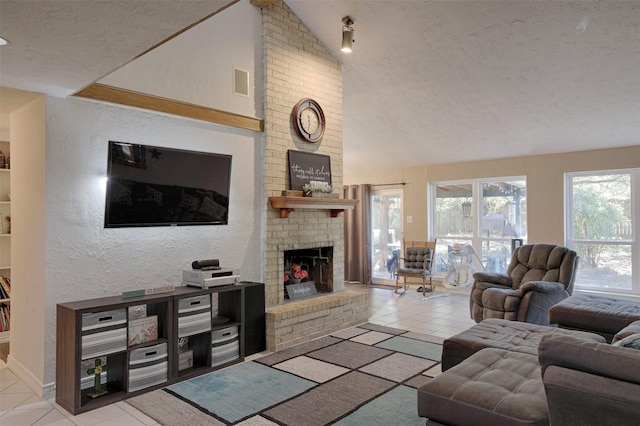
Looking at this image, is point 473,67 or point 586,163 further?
point 586,163

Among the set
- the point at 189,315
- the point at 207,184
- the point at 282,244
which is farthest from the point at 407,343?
the point at 207,184

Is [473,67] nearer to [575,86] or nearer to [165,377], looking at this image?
[575,86]

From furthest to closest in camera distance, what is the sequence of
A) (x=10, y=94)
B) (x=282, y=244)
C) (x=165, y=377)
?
(x=282, y=244) → (x=165, y=377) → (x=10, y=94)

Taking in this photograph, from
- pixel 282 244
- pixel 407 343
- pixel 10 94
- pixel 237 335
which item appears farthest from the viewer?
pixel 282 244

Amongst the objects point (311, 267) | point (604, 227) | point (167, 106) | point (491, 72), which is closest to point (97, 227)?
point (167, 106)

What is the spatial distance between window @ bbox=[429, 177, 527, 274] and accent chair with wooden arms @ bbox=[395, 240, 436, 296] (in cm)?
39

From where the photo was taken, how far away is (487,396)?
6.92 feet

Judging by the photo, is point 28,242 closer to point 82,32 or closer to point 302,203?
point 82,32

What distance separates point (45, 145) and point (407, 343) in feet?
12.0

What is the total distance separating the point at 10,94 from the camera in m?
3.21

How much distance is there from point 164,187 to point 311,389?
206cm

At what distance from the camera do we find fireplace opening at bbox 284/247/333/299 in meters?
5.26

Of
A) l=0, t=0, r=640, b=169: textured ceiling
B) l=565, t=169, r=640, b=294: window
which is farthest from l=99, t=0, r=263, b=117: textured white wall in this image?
l=565, t=169, r=640, b=294: window

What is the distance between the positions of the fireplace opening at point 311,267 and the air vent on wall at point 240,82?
1.92 meters
